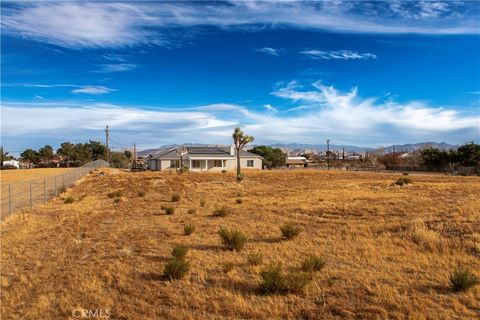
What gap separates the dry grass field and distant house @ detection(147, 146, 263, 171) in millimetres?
57235

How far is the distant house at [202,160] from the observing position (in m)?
77.5

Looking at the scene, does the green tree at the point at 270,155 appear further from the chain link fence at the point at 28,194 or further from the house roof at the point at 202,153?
the chain link fence at the point at 28,194

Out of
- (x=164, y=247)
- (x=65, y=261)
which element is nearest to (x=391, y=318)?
(x=164, y=247)

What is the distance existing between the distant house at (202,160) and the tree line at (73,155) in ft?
104

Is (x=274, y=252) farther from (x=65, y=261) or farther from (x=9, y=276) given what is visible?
(x=9, y=276)

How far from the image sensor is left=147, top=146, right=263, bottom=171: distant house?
77500 mm

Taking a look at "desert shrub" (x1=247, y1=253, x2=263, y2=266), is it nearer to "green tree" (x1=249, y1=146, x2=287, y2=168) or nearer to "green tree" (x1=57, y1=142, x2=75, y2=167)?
"green tree" (x1=249, y1=146, x2=287, y2=168)

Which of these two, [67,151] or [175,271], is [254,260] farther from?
[67,151]

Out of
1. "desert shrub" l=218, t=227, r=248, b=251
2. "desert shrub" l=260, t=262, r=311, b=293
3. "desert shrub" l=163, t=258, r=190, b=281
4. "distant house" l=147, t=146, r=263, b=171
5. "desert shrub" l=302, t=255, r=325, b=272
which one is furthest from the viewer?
"distant house" l=147, t=146, r=263, b=171

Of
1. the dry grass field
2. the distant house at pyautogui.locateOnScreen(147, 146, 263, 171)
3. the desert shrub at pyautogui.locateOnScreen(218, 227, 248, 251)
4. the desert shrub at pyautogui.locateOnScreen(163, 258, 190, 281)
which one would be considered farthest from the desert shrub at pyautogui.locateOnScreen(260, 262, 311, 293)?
the distant house at pyautogui.locateOnScreen(147, 146, 263, 171)

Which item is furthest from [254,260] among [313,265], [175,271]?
[175,271]

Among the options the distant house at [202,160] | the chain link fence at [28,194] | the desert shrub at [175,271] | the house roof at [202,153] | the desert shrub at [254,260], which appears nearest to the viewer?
the desert shrub at [175,271]

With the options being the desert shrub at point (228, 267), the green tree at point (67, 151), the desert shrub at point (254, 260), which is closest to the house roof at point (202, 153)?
the green tree at point (67, 151)

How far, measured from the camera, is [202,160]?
256 feet
